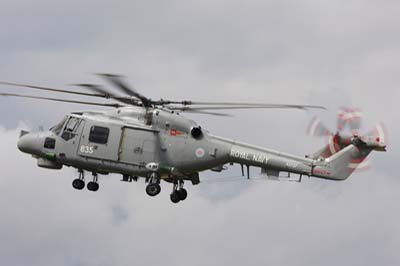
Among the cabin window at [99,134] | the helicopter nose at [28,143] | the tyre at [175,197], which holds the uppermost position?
the cabin window at [99,134]

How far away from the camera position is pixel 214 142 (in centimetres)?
8194

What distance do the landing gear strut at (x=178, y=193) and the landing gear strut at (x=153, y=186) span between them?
169cm

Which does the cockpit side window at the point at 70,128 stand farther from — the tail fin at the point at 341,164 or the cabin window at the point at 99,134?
the tail fin at the point at 341,164

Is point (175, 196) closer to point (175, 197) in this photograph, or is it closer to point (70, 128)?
point (175, 197)

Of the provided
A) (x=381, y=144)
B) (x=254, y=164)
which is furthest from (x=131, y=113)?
(x=381, y=144)

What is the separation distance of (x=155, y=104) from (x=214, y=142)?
3.88 meters

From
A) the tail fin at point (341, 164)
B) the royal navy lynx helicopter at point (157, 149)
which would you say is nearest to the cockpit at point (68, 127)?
the royal navy lynx helicopter at point (157, 149)

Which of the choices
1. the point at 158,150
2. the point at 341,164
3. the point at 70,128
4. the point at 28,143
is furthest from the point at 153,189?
the point at 341,164

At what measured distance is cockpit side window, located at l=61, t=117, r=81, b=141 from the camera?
3332 inches

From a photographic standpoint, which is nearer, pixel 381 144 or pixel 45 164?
pixel 381 144

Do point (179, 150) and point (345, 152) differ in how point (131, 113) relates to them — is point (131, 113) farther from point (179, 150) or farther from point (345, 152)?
point (345, 152)

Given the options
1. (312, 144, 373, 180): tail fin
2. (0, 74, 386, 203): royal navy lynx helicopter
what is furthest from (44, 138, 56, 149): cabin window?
(312, 144, 373, 180): tail fin

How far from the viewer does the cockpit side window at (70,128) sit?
84625 millimetres

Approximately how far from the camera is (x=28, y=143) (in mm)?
86375
